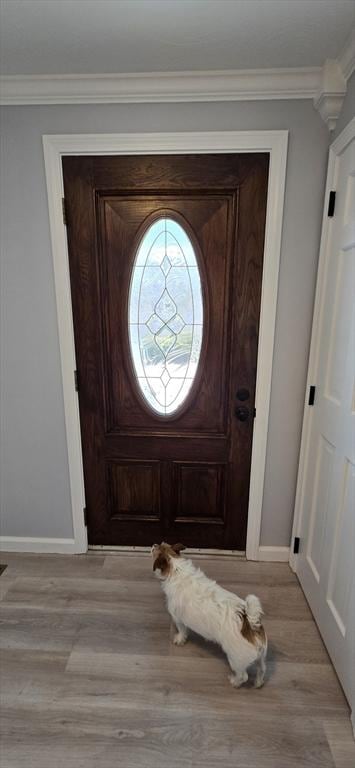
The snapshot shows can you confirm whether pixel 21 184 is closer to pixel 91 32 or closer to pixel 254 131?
pixel 91 32

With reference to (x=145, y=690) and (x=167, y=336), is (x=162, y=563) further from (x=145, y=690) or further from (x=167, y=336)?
(x=167, y=336)

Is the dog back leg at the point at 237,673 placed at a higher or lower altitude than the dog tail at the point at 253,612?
lower

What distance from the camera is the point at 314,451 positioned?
1.75 metres

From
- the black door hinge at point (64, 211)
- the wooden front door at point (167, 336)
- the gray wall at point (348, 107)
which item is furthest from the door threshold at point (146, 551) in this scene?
the gray wall at point (348, 107)

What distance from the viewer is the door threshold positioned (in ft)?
6.87

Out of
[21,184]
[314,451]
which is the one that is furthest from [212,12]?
[314,451]

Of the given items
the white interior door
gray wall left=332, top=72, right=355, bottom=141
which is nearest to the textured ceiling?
gray wall left=332, top=72, right=355, bottom=141

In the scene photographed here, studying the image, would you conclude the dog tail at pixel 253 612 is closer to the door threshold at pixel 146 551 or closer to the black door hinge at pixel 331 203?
the door threshold at pixel 146 551

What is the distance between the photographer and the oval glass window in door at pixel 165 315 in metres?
1.72

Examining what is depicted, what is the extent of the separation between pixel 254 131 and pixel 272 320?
2.74ft

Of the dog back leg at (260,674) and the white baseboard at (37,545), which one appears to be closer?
the dog back leg at (260,674)

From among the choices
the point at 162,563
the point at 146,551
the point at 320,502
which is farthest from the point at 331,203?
the point at 146,551

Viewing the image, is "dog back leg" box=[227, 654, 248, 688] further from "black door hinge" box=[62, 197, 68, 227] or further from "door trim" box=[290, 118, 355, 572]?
"black door hinge" box=[62, 197, 68, 227]

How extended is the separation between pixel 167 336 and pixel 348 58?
1.30 m
